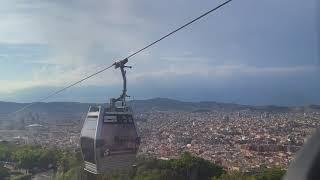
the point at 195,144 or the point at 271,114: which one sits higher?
the point at 271,114

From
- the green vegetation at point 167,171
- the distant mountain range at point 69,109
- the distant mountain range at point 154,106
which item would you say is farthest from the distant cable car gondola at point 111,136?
the distant mountain range at point 154,106

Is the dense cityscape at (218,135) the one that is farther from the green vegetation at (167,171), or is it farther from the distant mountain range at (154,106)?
the green vegetation at (167,171)

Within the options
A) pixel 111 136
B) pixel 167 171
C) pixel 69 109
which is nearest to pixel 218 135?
pixel 167 171

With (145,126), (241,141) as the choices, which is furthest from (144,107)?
(241,141)

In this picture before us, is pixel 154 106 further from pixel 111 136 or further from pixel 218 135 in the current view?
pixel 111 136

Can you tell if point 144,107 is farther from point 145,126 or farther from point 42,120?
point 42,120

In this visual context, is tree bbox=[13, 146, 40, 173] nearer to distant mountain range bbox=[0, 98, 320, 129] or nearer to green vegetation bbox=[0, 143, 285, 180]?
green vegetation bbox=[0, 143, 285, 180]

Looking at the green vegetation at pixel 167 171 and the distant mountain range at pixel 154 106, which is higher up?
the distant mountain range at pixel 154 106
